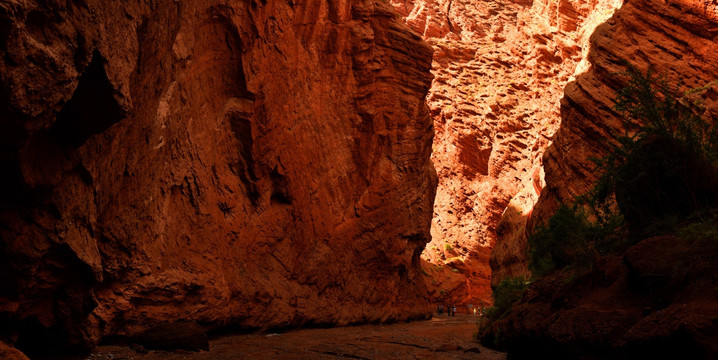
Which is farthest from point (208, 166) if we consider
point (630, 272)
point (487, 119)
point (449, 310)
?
point (487, 119)

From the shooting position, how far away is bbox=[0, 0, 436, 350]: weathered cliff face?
6.74 metres

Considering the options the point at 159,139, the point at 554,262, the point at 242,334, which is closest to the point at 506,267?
the point at 554,262

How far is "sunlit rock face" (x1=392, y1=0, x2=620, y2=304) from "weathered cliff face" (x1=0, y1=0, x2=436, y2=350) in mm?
15967

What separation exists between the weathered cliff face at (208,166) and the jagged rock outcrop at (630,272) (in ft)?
23.9

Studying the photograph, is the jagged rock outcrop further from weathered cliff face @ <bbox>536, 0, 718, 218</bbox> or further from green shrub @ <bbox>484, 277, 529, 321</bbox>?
A: green shrub @ <bbox>484, 277, 529, 321</bbox>

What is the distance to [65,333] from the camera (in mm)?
8109

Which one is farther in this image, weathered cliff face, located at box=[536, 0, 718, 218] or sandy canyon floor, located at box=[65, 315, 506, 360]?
weathered cliff face, located at box=[536, 0, 718, 218]

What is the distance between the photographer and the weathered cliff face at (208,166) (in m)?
6.74

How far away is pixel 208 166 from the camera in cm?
1458

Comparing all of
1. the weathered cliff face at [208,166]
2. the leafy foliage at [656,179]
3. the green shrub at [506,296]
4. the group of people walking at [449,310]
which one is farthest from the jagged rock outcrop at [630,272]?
the group of people walking at [449,310]

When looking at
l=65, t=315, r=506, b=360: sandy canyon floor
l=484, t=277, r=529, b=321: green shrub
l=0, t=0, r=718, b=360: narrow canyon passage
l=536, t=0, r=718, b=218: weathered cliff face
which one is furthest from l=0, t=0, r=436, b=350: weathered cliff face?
l=536, t=0, r=718, b=218: weathered cliff face

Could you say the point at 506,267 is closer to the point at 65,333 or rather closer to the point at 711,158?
the point at 711,158

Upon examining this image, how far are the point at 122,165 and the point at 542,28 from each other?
5991 centimetres

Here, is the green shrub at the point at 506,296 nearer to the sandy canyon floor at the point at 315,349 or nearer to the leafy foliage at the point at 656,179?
the sandy canyon floor at the point at 315,349
